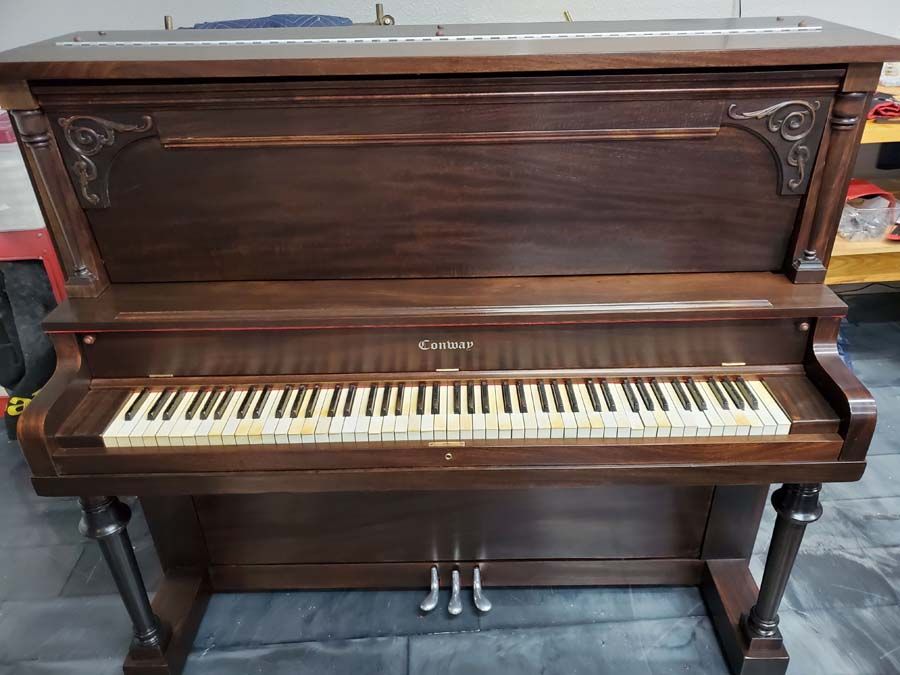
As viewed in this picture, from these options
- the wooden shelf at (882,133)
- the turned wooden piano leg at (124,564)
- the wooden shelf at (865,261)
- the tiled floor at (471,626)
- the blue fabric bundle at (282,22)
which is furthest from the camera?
the wooden shelf at (865,261)

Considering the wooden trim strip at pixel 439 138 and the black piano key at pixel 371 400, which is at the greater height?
the wooden trim strip at pixel 439 138

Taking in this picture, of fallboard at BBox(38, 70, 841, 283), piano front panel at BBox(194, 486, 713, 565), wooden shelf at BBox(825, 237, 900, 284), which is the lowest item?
piano front panel at BBox(194, 486, 713, 565)

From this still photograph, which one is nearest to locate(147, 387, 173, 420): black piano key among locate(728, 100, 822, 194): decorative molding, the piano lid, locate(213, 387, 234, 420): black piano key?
locate(213, 387, 234, 420): black piano key

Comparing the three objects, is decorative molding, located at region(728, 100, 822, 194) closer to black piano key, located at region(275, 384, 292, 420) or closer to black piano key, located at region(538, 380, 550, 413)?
black piano key, located at region(538, 380, 550, 413)

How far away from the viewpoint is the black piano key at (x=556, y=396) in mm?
1378

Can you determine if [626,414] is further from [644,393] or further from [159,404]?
[159,404]

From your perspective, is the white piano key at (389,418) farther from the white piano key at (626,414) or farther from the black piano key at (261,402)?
the white piano key at (626,414)

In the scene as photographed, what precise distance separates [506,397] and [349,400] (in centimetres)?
33

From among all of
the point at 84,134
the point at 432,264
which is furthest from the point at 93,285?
the point at 432,264

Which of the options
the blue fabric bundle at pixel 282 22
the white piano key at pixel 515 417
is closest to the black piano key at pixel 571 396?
the white piano key at pixel 515 417

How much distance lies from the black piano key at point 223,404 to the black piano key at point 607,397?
2.63ft

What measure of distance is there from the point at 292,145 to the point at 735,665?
65.8 inches

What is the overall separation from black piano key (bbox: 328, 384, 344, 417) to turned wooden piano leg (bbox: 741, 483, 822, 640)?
3.19 ft

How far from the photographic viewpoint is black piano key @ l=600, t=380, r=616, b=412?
137 cm
